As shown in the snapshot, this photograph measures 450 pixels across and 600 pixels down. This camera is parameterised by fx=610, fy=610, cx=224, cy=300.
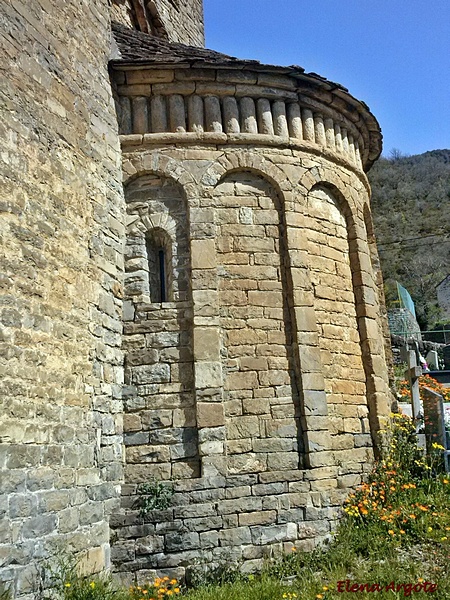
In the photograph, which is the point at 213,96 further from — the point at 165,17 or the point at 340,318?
the point at 165,17

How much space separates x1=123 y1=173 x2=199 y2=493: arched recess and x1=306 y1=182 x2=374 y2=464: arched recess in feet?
5.35

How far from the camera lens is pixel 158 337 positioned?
21.7 feet

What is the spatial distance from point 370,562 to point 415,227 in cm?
4006

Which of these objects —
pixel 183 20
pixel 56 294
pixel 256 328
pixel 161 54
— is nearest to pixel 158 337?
pixel 256 328

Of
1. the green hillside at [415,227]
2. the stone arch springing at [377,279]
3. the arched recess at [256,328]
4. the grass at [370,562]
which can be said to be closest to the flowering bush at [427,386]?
the stone arch springing at [377,279]

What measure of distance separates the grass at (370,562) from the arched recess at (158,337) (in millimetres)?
1170

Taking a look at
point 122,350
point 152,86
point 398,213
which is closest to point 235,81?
point 152,86

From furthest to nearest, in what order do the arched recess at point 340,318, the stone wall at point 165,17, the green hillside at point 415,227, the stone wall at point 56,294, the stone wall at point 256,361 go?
the green hillside at point 415,227 → the stone wall at point 165,17 → the arched recess at point 340,318 → the stone wall at point 256,361 → the stone wall at point 56,294

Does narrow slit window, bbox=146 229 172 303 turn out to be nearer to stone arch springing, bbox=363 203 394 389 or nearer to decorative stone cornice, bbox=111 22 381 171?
decorative stone cornice, bbox=111 22 381 171

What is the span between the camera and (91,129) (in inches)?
258

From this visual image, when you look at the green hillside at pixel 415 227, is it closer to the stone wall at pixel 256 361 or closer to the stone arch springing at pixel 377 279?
the stone arch springing at pixel 377 279

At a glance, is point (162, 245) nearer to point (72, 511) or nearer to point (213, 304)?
point (213, 304)

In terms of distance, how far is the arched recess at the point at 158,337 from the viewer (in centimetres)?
629

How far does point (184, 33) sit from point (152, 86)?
4.88 meters
